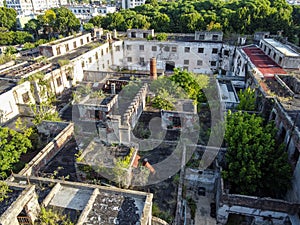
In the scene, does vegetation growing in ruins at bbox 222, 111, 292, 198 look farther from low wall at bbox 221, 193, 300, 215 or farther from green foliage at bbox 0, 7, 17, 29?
green foliage at bbox 0, 7, 17, 29

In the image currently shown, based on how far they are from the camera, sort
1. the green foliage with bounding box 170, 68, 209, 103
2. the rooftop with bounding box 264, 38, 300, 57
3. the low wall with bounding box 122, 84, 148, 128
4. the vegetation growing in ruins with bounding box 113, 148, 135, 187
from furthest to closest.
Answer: the rooftop with bounding box 264, 38, 300, 57 → the green foliage with bounding box 170, 68, 209, 103 → the low wall with bounding box 122, 84, 148, 128 → the vegetation growing in ruins with bounding box 113, 148, 135, 187

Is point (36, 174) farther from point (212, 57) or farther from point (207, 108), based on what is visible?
point (212, 57)

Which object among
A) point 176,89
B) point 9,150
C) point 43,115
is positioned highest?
point 176,89

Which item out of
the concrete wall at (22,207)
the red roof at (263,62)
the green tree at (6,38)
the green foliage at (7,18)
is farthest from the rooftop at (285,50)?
the green foliage at (7,18)

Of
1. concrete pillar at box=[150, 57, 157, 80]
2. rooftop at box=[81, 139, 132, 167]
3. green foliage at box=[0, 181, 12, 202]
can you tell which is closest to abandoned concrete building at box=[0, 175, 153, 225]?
→ green foliage at box=[0, 181, 12, 202]

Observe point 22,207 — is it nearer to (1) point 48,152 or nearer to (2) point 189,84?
(1) point 48,152

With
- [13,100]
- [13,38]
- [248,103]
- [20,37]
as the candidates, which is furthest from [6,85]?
[20,37]
